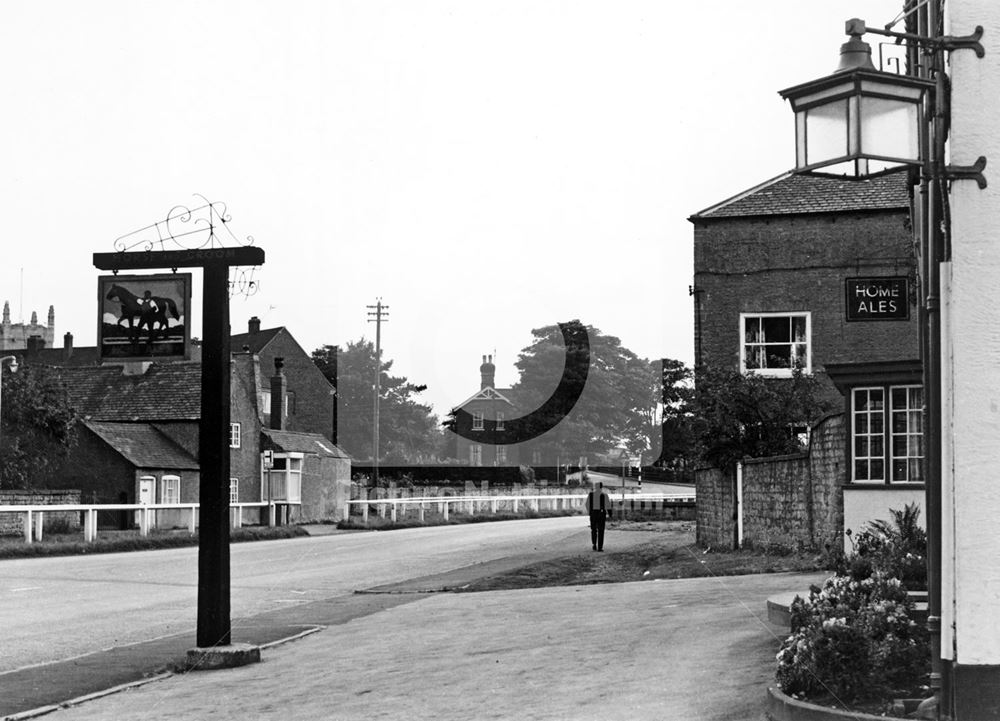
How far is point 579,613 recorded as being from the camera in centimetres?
1623

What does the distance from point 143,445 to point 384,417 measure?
53.3m

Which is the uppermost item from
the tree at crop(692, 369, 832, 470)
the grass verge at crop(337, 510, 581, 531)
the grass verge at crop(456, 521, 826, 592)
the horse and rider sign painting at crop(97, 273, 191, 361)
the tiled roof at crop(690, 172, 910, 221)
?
the tiled roof at crop(690, 172, 910, 221)

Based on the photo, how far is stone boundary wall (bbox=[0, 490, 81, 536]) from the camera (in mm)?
38281

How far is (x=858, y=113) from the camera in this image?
822cm

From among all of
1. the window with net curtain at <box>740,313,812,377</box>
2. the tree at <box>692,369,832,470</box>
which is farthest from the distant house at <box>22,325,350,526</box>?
the tree at <box>692,369,832,470</box>

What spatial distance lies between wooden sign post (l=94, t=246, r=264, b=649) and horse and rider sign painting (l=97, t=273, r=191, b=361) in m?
0.23

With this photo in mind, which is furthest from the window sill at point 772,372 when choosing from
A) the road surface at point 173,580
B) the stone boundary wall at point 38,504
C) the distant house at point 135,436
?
the distant house at point 135,436

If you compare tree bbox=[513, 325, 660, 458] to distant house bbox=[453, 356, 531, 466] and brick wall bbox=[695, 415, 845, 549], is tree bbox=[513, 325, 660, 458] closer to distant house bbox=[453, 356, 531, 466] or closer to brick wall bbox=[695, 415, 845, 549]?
distant house bbox=[453, 356, 531, 466]

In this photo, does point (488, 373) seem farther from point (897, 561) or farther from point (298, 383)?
point (897, 561)

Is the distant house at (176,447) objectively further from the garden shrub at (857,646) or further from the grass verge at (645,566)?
the garden shrub at (857,646)

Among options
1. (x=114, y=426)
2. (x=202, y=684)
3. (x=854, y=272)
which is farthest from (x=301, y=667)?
(x=114, y=426)

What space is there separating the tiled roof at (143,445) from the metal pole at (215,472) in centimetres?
3840

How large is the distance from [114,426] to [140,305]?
41346 millimetres

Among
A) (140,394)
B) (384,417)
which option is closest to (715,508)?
(140,394)
